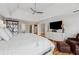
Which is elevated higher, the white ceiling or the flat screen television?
the white ceiling

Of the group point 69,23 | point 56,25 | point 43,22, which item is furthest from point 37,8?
point 69,23

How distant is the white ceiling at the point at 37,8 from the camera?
1.47 m

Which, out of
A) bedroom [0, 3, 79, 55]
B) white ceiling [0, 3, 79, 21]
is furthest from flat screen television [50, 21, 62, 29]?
white ceiling [0, 3, 79, 21]

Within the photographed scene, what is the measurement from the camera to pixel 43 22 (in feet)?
5.17

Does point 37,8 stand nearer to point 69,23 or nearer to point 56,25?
point 56,25

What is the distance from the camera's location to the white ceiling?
1471 mm

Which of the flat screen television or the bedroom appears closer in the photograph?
the bedroom

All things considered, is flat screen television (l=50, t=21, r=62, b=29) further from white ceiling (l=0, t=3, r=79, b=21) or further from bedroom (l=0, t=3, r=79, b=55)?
white ceiling (l=0, t=3, r=79, b=21)

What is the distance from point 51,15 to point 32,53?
726 millimetres

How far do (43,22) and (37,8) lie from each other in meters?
0.22

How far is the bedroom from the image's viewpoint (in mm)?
Result: 1473

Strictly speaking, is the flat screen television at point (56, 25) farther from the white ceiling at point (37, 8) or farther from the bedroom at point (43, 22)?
the white ceiling at point (37, 8)
